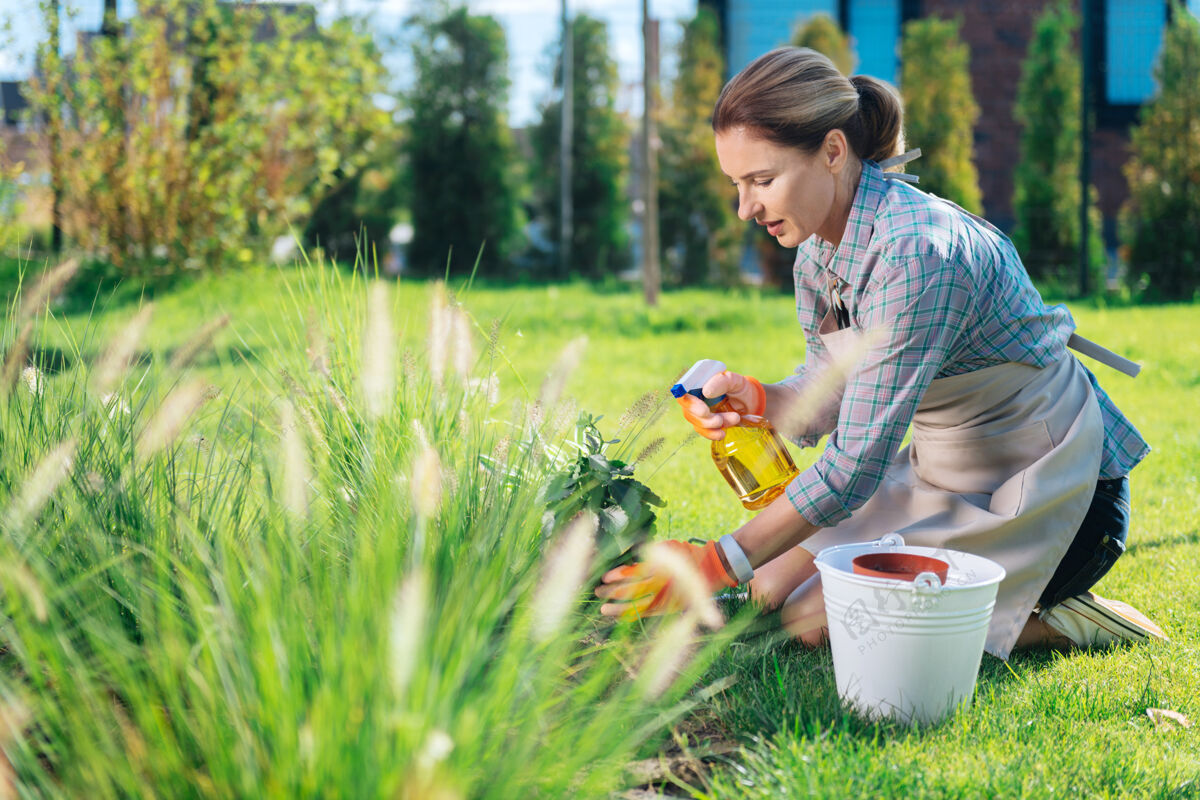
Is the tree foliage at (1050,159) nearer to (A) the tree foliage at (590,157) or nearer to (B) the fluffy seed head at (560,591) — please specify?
(A) the tree foliage at (590,157)

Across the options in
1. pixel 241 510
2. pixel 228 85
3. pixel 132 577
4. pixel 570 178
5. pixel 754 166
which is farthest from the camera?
pixel 570 178

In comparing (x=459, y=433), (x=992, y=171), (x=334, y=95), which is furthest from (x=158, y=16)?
(x=992, y=171)

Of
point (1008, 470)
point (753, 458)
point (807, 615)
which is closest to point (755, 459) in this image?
point (753, 458)

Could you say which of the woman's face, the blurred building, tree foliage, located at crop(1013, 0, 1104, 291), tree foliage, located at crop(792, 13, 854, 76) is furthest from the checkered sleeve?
the blurred building

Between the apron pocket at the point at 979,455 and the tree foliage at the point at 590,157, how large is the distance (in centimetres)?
1182

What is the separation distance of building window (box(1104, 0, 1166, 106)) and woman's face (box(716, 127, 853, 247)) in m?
15.9

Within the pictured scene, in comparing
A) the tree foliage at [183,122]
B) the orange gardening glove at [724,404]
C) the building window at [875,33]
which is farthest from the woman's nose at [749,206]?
the building window at [875,33]

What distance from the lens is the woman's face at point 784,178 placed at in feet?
7.07

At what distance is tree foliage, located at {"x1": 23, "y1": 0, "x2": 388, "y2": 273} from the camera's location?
26.6ft

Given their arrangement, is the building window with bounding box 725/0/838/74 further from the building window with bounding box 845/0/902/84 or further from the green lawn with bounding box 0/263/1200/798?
the green lawn with bounding box 0/263/1200/798

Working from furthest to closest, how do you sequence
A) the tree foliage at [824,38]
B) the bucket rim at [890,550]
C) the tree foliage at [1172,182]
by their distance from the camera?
the tree foliage at [824,38]
the tree foliage at [1172,182]
the bucket rim at [890,550]

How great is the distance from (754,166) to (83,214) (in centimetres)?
772

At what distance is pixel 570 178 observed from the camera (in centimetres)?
1458

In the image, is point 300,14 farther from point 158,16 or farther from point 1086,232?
point 1086,232
